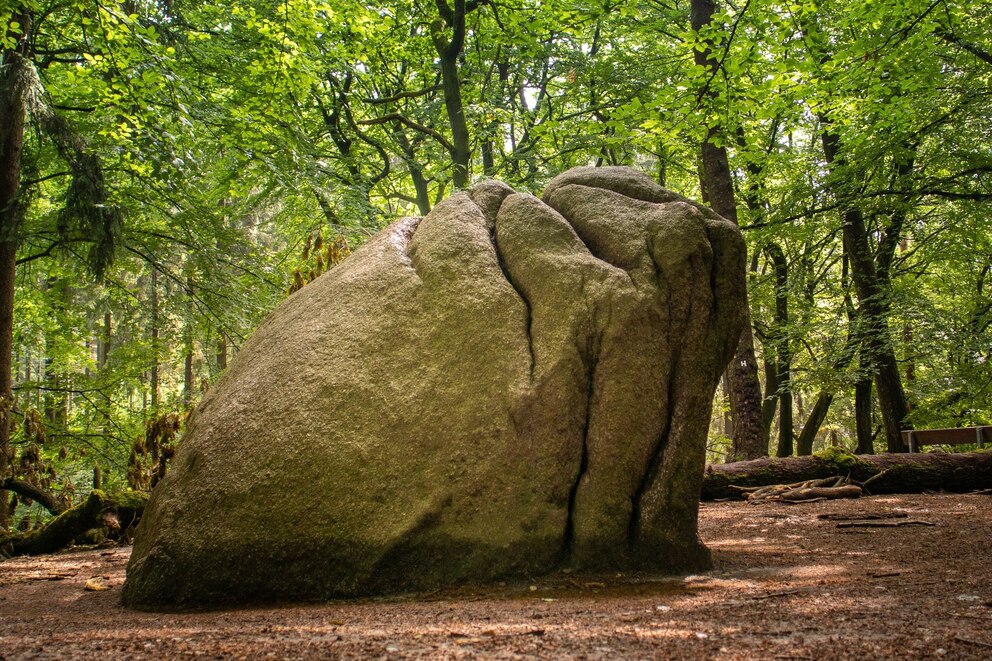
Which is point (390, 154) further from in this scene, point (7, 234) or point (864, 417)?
point (864, 417)

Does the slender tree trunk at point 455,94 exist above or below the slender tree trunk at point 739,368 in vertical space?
above

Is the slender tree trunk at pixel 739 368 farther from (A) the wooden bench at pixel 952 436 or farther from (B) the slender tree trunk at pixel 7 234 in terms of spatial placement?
(B) the slender tree trunk at pixel 7 234

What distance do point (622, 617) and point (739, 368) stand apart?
8.05 metres

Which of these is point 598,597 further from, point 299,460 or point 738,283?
point 738,283

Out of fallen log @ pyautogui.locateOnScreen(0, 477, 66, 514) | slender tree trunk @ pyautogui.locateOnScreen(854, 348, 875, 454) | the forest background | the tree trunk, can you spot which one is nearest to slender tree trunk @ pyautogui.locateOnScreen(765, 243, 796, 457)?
the forest background

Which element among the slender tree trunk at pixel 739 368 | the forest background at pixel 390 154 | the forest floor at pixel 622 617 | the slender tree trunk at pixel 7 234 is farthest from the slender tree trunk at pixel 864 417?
the slender tree trunk at pixel 7 234

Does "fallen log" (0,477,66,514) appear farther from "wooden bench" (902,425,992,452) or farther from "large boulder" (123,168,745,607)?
"wooden bench" (902,425,992,452)

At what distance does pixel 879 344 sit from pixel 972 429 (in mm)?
2180

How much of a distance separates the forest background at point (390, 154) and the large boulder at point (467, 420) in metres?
2.53

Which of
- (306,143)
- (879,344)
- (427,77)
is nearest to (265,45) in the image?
(306,143)

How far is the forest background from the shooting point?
7816 millimetres

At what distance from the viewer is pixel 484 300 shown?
4469 mm

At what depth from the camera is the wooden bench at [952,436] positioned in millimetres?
10305

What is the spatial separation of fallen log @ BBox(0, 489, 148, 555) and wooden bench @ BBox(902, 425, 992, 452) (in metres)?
11.2
